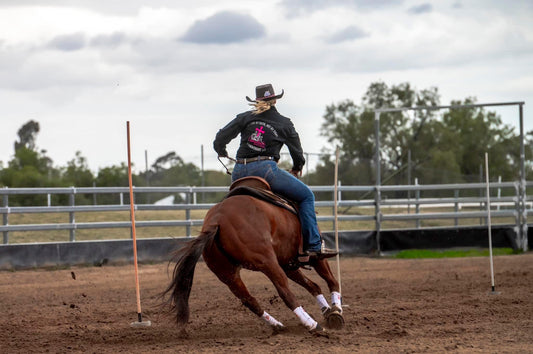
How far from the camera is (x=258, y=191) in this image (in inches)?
297

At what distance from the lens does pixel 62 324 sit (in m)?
8.40

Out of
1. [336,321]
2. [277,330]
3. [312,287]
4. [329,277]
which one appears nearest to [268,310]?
[312,287]

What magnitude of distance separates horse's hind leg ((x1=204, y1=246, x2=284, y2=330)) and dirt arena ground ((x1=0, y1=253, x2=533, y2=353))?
19cm

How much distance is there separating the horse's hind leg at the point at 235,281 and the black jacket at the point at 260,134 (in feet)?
3.78

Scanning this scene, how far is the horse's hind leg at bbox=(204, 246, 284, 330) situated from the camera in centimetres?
737

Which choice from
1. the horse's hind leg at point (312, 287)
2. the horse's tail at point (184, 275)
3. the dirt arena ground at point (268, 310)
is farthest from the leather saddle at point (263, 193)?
the dirt arena ground at point (268, 310)

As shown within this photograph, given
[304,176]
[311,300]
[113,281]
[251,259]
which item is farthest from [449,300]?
[304,176]

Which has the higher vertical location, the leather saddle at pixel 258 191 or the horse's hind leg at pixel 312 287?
the leather saddle at pixel 258 191

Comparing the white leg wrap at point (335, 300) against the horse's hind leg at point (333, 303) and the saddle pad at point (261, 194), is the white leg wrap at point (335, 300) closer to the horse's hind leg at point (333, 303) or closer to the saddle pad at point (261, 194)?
the horse's hind leg at point (333, 303)

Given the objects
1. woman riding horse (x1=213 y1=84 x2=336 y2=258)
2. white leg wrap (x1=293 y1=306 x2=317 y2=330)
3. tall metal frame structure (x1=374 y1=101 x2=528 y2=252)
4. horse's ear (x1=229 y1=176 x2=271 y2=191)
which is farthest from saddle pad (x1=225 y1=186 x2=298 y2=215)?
tall metal frame structure (x1=374 y1=101 x2=528 y2=252)

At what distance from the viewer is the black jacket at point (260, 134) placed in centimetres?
788

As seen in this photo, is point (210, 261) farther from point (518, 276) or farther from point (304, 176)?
point (304, 176)

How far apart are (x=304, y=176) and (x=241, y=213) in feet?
57.5

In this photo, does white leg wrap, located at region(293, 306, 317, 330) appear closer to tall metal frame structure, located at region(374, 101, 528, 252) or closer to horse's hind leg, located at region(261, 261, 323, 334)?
horse's hind leg, located at region(261, 261, 323, 334)
